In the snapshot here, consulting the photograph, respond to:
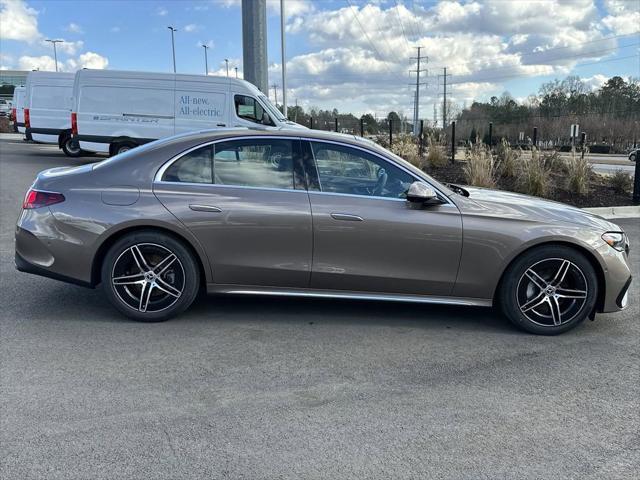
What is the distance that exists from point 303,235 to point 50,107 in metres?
18.7

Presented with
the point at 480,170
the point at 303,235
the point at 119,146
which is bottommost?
the point at 303,235

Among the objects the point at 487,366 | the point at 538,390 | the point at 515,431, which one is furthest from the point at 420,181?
the point at 515,431

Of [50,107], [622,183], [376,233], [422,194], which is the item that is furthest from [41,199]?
[50,107]

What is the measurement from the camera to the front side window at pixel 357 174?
437 centimetres

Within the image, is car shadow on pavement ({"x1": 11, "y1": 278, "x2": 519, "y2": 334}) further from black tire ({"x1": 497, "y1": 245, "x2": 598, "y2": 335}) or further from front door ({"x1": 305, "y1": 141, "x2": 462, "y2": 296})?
front door ({"x1": 305, "y1": 141, "x2": 462, "y2": 296})

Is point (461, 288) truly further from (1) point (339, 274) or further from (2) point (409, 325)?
(1) point (339, 274)

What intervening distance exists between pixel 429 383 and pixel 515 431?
2.15 feet

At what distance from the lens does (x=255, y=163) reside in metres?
4.42

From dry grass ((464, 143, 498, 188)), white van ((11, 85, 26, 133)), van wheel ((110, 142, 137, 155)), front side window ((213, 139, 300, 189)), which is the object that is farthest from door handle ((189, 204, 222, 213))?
white van ((11, 85, 26, 133))

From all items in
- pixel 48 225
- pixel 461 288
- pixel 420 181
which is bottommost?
pixel 461 288

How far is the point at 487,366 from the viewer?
3801 mm

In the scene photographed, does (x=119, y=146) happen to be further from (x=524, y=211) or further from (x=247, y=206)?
(x=524, y=211)

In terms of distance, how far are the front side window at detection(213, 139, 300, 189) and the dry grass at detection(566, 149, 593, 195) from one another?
8.91 m

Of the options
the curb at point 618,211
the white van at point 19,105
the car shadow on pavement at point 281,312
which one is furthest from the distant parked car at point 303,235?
the white van at point 19,105
